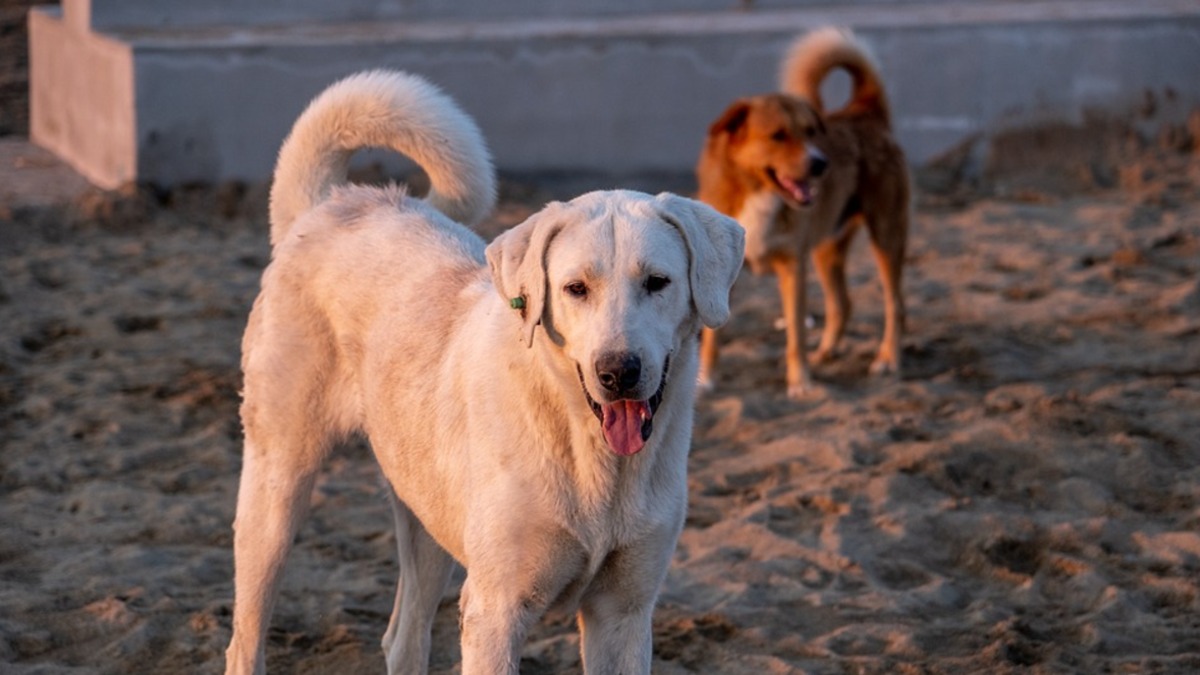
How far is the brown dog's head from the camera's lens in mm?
7301

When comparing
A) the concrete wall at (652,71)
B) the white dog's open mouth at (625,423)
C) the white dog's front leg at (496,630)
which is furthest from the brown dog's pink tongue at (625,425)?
the concrete wall at (652,71)

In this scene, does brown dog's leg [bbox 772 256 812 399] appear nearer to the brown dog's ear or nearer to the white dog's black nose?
the brown dog's ear

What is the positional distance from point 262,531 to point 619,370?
56.0 inches

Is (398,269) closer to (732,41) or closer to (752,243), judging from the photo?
(752,243)

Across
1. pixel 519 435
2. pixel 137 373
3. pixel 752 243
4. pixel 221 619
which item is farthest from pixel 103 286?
pixel 519 435

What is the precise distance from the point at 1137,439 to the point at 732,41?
4.76 m

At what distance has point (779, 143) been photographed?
736 centimetres

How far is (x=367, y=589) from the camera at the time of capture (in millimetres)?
5223

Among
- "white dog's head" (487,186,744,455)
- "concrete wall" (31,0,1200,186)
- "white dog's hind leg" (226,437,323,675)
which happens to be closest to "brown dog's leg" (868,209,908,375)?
"concrete wall" (31,0,1200,186)

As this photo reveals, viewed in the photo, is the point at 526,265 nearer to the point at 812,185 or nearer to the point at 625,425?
the point at 625,425

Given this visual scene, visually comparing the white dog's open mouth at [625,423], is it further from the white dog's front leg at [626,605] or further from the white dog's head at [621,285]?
the white dog's front leg at [626,605]

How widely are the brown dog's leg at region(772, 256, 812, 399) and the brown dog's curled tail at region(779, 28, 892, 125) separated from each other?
90 cm

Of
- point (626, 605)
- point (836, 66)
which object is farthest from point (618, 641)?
point (836, 66)

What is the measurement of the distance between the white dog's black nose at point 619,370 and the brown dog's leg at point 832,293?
4.75 m
